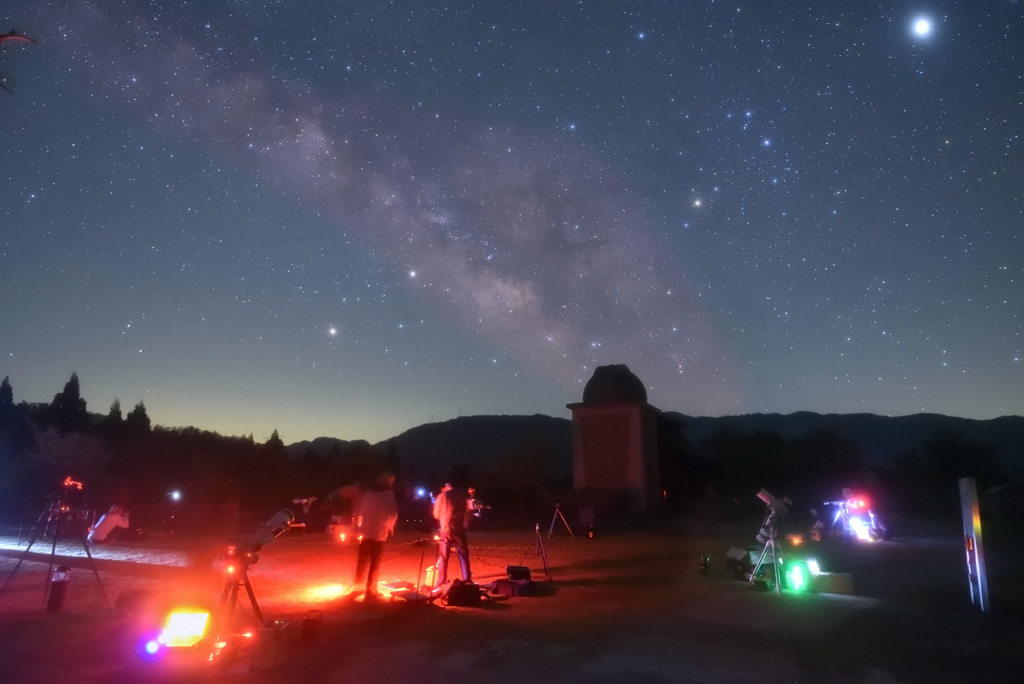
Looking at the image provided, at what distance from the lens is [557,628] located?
8.89 meters

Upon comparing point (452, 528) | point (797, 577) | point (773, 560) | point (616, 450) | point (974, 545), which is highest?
point (616, 450)

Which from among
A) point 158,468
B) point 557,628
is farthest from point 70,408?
point 557,628

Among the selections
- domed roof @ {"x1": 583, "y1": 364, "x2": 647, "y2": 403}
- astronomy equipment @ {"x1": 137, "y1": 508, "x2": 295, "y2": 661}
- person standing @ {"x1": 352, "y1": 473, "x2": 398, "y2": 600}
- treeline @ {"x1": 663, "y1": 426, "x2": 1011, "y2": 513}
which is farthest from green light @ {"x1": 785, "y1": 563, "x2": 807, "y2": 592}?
treeline @ {"x1": 663, "y1": 426, "x2": 1011, "y2": 513}

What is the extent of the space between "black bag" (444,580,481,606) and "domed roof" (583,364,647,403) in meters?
24.6

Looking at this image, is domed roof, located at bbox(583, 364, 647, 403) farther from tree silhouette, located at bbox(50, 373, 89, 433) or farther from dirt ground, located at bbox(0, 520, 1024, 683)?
tree silhouette, located at bbox(50, 373, 89, 433)

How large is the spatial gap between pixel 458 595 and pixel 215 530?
18746 millimetres

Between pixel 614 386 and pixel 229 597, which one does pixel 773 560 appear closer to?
pixel 229 597

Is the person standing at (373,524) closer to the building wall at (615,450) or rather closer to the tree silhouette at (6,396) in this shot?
the building wall at (615,450)

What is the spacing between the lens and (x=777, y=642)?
8.09 meters

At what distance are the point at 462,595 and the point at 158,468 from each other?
1847 inches

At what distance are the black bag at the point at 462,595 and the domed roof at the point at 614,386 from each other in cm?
2465

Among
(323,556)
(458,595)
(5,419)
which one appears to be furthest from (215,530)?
(5,419)

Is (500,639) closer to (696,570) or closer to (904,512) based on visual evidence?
(696,570)

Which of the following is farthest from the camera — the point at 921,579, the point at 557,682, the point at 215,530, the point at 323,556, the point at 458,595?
the point at 215,530
